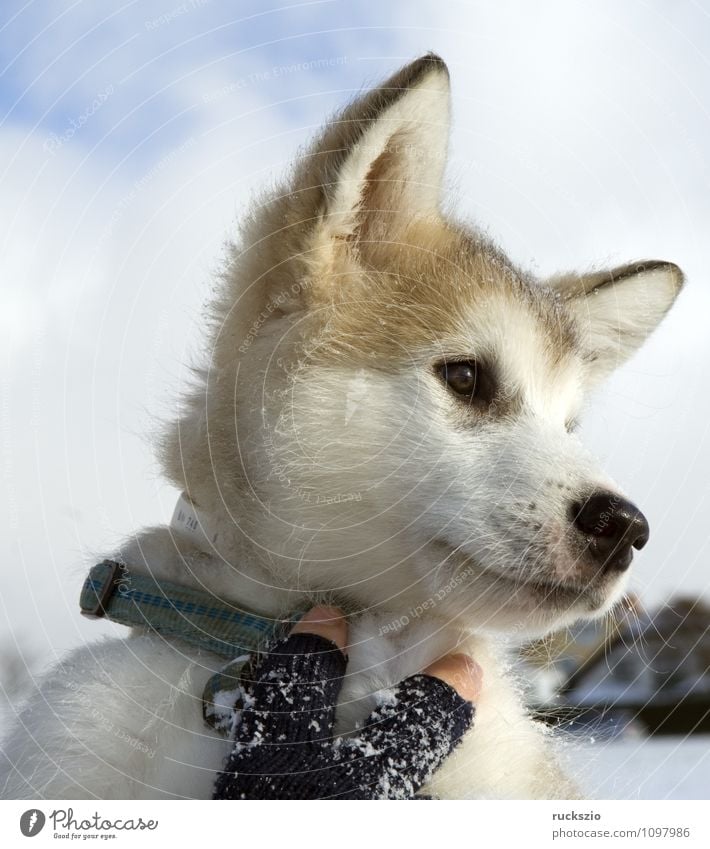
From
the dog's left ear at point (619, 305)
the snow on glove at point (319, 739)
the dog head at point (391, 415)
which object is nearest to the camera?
the snow on glove at point (319, 739)

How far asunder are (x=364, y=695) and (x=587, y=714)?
123 cm

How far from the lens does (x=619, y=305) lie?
11.2ft

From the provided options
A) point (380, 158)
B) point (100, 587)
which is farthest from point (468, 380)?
point (100, 587)

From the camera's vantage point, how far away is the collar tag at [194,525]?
257cm

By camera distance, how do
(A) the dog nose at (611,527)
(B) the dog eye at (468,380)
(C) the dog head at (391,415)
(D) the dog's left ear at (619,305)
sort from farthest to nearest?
1. (D) the dog's left ear at (619,305)
2. (B) the dog eye at (468,380)
3. (C) the dog head at (391,415)
4. (A) the dog nose at (611,527)

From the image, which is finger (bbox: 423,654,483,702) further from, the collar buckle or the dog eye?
the collar buckle

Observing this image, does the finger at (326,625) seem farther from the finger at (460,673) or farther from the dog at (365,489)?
the finger at (460,673)

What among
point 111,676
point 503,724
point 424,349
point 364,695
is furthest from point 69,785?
point 424,349

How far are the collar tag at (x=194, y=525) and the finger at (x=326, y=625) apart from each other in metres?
0.40

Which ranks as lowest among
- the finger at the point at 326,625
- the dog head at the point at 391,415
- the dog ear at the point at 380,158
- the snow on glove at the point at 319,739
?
the snow on glove at the point at 319,739

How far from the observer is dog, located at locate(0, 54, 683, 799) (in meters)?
2.36

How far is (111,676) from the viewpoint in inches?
96.2

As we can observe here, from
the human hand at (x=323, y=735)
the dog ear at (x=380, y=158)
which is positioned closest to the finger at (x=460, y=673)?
the human hand at (x=323, y=735)
